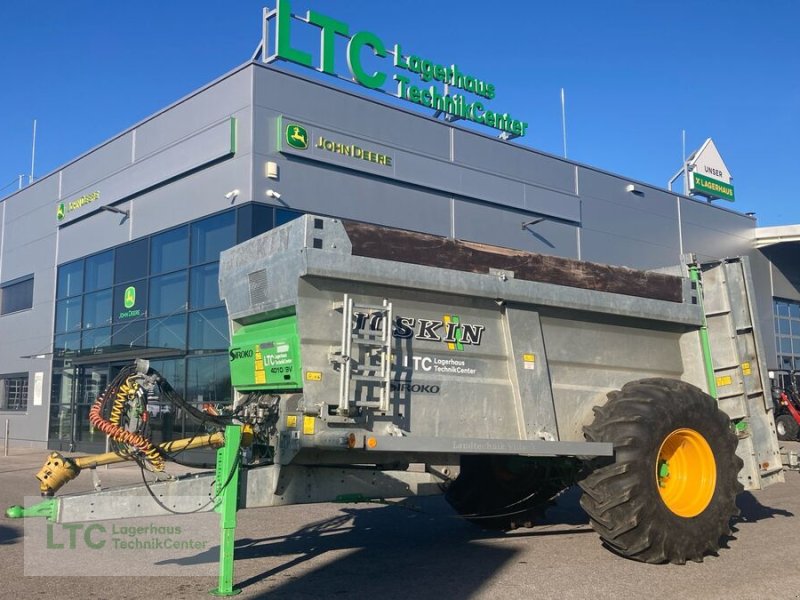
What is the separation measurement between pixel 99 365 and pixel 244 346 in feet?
52.8

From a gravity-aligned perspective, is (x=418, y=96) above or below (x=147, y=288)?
above

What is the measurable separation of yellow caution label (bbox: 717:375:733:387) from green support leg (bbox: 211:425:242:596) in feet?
17.9

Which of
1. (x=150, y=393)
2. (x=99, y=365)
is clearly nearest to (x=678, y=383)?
(x=150, y=393)

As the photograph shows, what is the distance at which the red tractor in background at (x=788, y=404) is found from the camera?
2150cm

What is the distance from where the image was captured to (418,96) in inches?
806

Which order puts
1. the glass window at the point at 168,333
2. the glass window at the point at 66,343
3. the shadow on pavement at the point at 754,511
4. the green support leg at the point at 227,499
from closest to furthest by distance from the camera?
the green support leg at the point at 227,499 → the shadow on pavement at the point at 754,511 → the glass window at the point at 168,333 → the glass window at the point at 66,343

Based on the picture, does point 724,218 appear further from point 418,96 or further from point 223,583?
point 223,583

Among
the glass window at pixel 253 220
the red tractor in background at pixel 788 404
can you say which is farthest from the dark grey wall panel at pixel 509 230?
the red tractor in background at pixel 788 404

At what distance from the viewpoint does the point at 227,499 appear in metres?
6.20

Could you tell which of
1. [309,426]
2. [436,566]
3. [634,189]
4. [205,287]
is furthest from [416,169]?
[309,426]

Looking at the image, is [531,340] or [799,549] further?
[799,549]

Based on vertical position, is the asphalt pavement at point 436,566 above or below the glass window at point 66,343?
below

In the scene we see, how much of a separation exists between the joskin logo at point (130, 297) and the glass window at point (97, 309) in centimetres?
105

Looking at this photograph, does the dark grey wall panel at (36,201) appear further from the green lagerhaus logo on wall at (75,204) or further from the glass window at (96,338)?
the glass window at (96,338)
